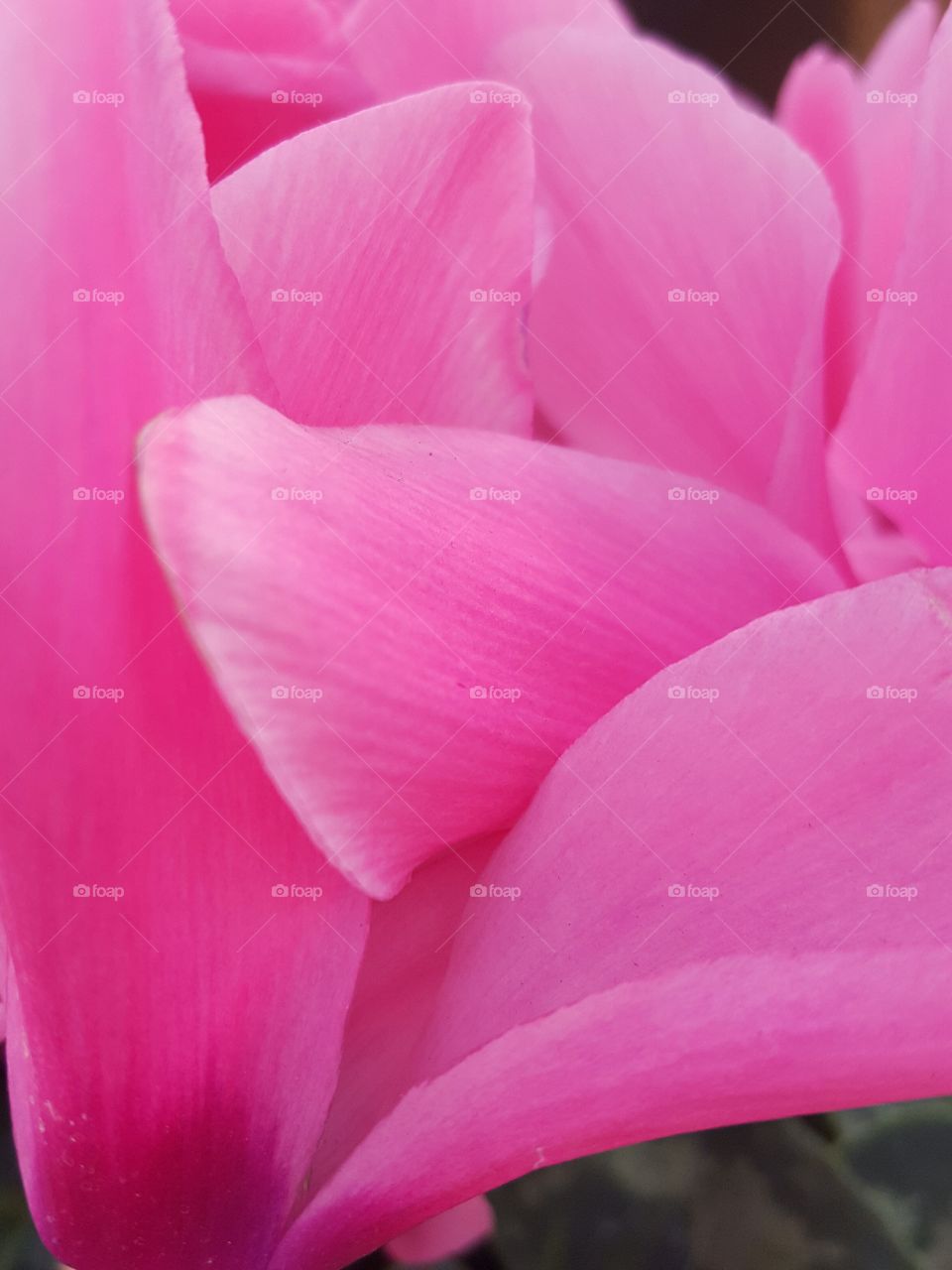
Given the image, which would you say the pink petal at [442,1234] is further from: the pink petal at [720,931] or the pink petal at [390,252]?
the pink petal at [390,252]

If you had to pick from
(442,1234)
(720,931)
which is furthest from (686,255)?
(442,1234)

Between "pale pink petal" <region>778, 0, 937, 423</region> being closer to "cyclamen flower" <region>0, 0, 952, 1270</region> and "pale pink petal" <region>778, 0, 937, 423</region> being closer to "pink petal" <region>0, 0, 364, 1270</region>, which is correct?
"cyclamen flower" <region>0, 0, 952, 1270</region>

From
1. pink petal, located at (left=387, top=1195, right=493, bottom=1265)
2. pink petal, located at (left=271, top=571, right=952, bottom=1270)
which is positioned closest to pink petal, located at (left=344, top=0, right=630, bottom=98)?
pink petal, located at (left=271, top=571, right=952, bottom=1270)

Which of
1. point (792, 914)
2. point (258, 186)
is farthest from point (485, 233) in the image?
point (792, 914)

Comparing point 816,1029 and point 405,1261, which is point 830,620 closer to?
point 816,1029

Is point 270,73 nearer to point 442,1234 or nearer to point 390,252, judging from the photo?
point 390,252

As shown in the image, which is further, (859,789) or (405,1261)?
(405,1261)

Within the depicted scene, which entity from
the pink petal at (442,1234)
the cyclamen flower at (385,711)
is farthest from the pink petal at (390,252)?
the pink petal at (442,1234)

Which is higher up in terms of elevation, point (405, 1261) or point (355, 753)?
point (355, 753)
